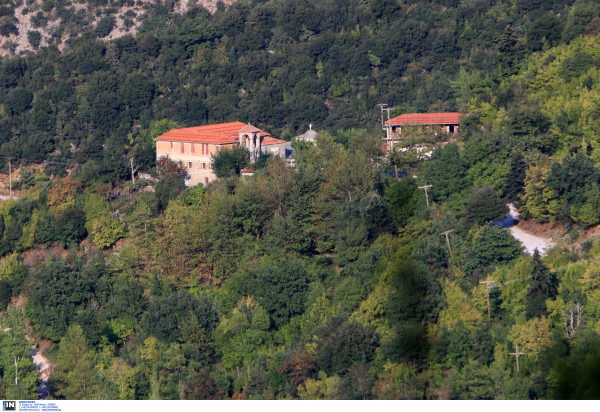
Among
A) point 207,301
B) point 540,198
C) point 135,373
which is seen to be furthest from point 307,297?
point 540,198

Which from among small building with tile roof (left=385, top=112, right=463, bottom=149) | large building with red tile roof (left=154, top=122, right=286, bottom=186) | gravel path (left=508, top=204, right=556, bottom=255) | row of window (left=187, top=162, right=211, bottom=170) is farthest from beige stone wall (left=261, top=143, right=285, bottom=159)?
gravel path (left=508, top=204, right=556, bottom=255)

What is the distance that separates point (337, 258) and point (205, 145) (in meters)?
11.7

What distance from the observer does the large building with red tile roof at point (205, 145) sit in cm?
3759

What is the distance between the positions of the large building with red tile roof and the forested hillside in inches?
42.7

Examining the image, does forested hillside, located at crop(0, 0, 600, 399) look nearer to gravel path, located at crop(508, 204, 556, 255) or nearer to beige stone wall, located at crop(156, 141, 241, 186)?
gravel path, located at crop(508, 204, 556, 255)

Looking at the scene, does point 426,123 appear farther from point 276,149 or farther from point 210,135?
point 210,135

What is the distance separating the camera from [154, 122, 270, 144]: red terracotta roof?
3838cm

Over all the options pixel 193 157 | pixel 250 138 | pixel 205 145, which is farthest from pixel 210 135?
pixel 250 138

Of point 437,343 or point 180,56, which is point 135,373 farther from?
point 180,56

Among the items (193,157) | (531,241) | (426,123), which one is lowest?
(531,241)

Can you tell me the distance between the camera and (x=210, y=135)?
128ft

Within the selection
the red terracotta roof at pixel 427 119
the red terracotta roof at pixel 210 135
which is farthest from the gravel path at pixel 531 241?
the red terracotta roof at pixel 210 135

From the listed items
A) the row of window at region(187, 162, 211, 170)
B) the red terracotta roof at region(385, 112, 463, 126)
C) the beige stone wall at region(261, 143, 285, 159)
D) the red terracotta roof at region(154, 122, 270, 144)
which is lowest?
the row of window at region(187, 162, 211, 170)

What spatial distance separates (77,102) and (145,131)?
20.6 feet
